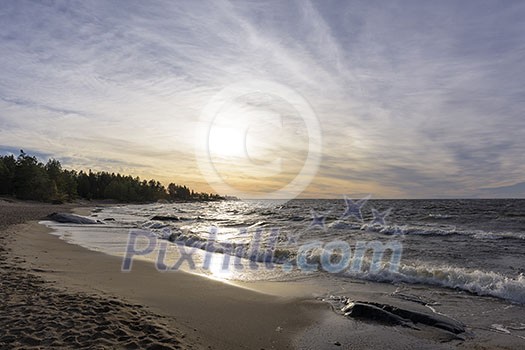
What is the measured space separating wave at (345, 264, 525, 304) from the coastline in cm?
412

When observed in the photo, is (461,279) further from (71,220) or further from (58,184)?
(58,184)

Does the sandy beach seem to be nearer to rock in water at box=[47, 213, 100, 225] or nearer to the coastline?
the coastline

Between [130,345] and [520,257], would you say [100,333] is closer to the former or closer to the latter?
[130,345]

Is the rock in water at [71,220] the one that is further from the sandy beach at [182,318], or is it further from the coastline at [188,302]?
the sandy beach at [182,318]

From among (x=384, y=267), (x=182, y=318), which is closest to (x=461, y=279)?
(x=384, y=267)

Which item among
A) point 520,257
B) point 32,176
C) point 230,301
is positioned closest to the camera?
point 230,301

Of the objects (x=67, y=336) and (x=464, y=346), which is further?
(x=464, y=346)

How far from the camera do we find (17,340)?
182 inches

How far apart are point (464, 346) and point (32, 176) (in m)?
76.6

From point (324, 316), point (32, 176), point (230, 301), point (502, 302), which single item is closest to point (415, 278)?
point (502, 302)

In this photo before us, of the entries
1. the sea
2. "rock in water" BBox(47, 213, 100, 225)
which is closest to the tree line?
"rock in water" BBox(47, 213, 100, 225)

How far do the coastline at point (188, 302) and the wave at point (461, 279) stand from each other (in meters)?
4.12

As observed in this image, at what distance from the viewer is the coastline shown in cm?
591

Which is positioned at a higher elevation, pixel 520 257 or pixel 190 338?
pixel 520 257
